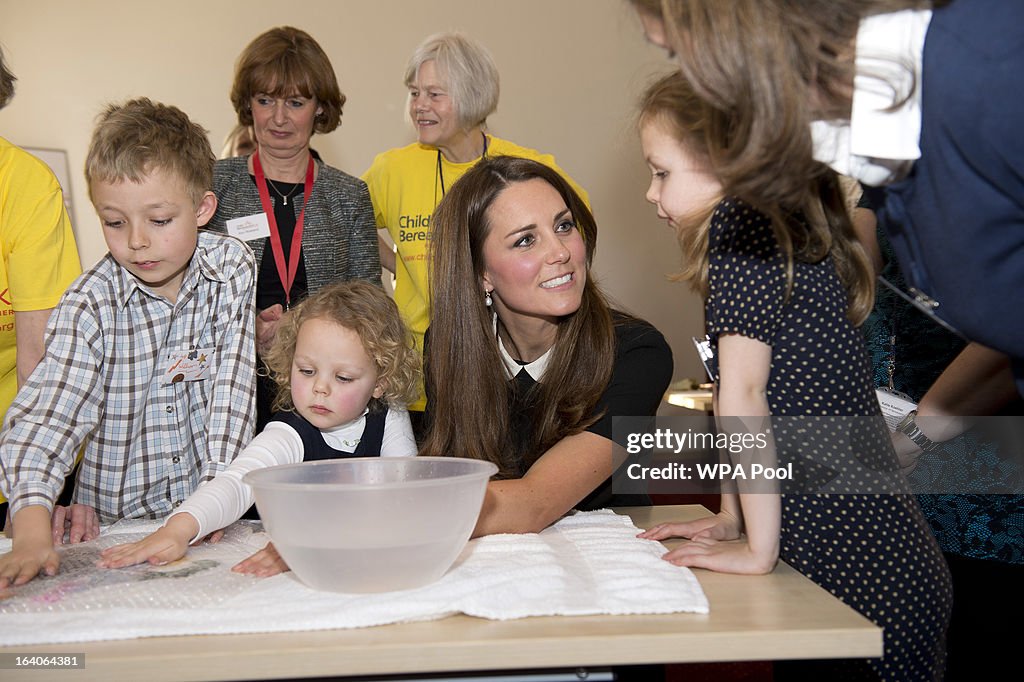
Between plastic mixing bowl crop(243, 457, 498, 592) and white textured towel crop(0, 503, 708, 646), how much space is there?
0.08 ft

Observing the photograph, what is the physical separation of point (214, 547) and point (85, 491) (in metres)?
0.42

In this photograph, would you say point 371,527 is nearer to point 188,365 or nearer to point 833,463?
point 833,463

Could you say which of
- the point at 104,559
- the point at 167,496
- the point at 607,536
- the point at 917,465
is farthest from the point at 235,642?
the point at 917,465

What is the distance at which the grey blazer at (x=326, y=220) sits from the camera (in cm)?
246

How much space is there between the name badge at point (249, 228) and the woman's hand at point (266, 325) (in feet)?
0.77

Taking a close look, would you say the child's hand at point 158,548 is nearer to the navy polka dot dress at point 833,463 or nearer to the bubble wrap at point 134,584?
the bubble wrap at point 134,584

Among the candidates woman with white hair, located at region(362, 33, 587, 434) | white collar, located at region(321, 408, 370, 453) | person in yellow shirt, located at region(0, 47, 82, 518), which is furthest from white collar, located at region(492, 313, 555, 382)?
woman with white hair, located at region(362, 33, 587, 434)

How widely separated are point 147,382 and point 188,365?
0.24 ft

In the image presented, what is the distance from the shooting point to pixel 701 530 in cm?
129

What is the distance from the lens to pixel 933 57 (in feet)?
2.76

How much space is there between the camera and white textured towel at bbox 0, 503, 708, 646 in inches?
37.2

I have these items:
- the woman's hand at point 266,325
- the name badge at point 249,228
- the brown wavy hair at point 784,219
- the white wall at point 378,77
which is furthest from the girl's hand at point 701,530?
the white wall at point 378,77

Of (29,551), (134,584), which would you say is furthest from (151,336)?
(134,584)

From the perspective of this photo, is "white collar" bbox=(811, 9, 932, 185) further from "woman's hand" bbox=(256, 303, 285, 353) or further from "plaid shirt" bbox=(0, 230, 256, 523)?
"woman's hand" bbox=(256, 303, 285, 353)
